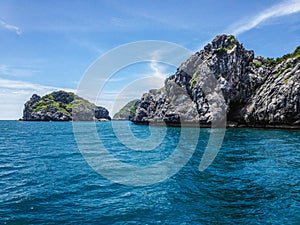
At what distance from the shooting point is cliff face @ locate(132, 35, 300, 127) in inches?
2511

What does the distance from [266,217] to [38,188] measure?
14.0 meters

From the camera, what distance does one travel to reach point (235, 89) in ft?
260

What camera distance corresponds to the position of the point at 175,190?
14.4m

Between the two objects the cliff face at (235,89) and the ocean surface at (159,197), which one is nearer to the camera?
the ocean surface at (159,197)

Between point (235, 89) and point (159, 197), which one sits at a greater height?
point (235, 89)

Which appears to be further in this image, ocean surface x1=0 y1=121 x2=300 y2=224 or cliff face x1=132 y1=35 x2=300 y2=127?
cliff face x1=132 y1=35 x2=300 y2=127

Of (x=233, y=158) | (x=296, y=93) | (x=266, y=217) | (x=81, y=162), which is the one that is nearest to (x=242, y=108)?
(x=296, y=93)

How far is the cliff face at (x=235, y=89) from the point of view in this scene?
63775 mm

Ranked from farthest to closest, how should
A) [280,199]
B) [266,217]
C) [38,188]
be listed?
[38,188] < [280,199] < [266,217]

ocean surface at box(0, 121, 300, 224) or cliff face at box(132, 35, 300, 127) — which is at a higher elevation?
cliff face at box(132, 35, 300, 127)

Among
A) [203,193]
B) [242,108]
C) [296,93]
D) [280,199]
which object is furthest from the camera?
[242,108]

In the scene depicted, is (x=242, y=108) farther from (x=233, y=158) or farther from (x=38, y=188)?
(x=38, y=188)

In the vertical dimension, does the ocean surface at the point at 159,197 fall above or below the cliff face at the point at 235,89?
below

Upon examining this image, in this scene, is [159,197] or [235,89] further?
[235,89]
